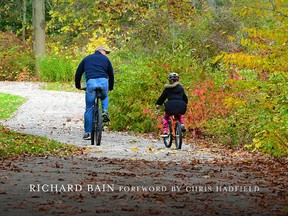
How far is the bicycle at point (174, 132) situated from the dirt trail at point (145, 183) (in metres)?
0.21

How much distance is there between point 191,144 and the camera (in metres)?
16.1

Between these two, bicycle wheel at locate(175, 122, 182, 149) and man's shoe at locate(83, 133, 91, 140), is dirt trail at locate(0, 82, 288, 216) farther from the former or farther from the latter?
man's shoe at locate(83, 133, 91, 140)

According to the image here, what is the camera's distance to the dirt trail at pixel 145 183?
718 centimetres

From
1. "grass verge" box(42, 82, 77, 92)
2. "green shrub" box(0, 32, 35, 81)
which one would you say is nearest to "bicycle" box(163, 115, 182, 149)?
"grass verge" box(42, 82, 77, 92)

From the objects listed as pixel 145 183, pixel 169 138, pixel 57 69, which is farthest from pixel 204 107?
pixel 57 69

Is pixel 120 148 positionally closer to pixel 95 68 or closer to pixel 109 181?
pixel 95 68

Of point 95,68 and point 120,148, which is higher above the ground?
point 95,68

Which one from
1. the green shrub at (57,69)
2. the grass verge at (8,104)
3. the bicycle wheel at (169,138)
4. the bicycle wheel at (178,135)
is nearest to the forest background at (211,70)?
the bicycle wheel at (178,135)

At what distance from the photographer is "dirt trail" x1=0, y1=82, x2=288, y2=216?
7.18 meters

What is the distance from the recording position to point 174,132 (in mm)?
14812

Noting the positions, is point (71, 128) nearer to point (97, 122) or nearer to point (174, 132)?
point (97, 122)

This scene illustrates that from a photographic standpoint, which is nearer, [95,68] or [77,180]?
[77,180]

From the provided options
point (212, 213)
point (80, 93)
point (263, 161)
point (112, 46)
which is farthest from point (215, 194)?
point (112, 46)

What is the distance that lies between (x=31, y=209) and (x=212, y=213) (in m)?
1.68
